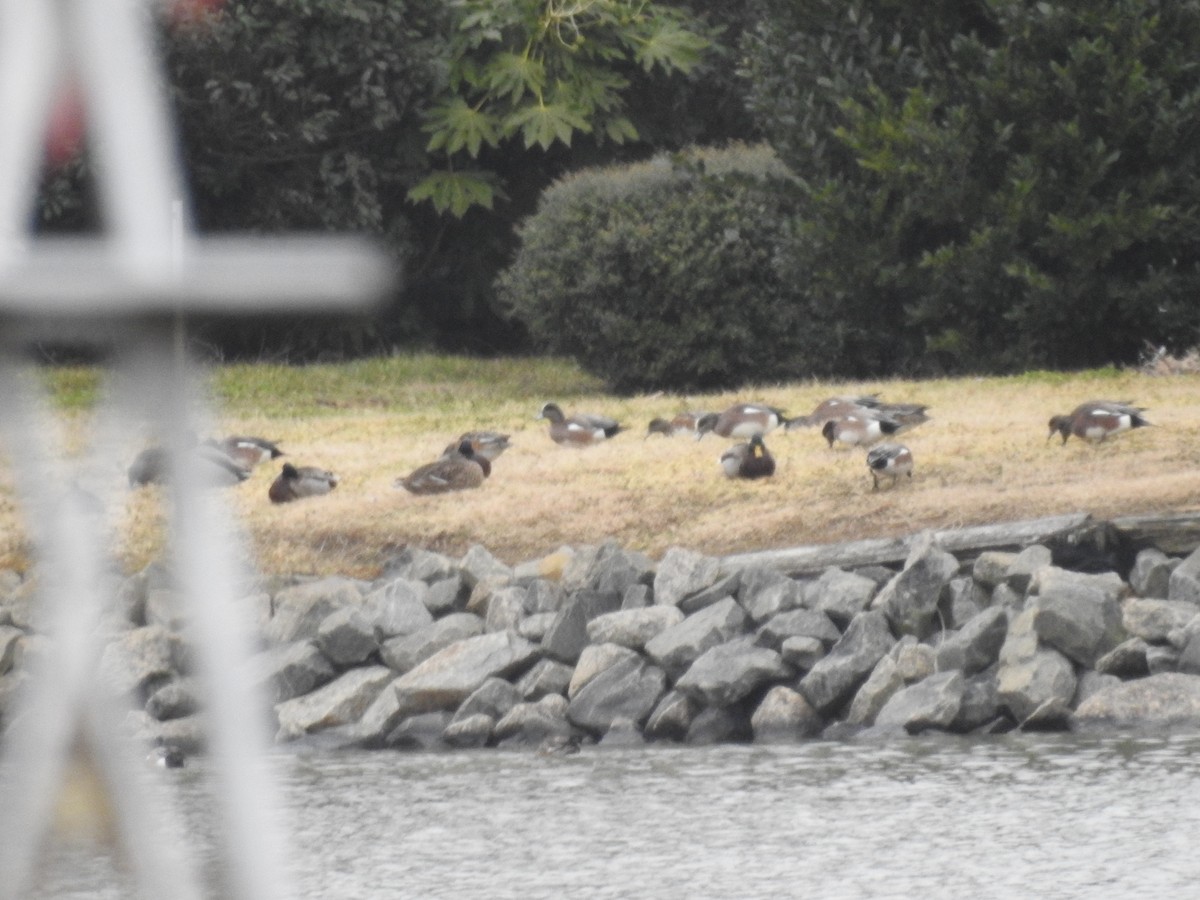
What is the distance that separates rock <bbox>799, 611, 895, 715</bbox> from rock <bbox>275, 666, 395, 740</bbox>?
1.58 metres

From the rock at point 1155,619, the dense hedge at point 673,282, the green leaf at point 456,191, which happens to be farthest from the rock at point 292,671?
the green leaf at point 456,191

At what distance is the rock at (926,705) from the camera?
22.4 feet

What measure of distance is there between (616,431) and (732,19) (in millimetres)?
8632

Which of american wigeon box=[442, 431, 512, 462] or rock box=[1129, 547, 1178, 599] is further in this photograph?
american wigeon box=[442, 431, 512, 462]

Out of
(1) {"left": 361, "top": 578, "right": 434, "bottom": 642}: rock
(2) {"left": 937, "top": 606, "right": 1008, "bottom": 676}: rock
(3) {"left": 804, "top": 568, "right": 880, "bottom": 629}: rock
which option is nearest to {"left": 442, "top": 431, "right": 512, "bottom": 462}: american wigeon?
(1) {"left": 361, "top": 578, "right": 434, "bottom": 642}: rock

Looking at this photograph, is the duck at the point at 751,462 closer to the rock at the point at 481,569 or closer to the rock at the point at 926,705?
the rock at the point at 481,569

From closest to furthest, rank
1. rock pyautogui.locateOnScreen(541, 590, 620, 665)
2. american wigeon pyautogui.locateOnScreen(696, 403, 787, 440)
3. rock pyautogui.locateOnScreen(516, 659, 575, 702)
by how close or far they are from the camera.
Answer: rock pyautogui.locateOnScreen(516, 659, 575, 702) < rock pyautogui.locateOnScreen(541, 590, 620, 665) < american wigeon pyautogui.locateOnScreen(696, 403, 787, 440)

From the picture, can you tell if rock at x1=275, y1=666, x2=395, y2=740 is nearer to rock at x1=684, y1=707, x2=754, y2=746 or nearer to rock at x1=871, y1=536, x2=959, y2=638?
rock at x1=684, y1=707, x2=754, y2=746

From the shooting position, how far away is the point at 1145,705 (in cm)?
675

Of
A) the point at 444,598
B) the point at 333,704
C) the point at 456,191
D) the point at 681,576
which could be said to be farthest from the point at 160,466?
the point at 456,191

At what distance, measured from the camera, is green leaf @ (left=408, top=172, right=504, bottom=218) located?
1702 cm

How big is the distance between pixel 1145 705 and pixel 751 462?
2820mm

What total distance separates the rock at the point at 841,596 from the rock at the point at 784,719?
0.51 m

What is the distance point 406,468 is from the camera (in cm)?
1029
